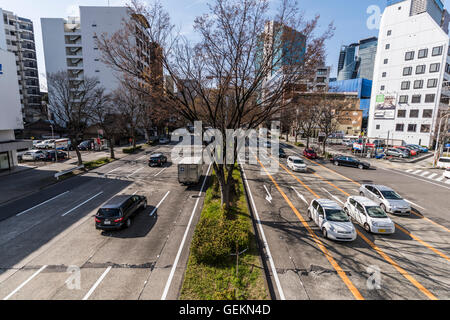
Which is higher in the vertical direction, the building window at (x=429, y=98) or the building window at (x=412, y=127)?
the building window at (x=429, y=98)

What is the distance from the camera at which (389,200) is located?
1670 cm

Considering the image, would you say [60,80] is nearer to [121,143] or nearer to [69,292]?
[121,143]

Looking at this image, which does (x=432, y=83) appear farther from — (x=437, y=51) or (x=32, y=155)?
(x=32, y=155)

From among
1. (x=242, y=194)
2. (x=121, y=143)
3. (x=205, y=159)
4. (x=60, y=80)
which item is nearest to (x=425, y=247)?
(x=242, y=194)

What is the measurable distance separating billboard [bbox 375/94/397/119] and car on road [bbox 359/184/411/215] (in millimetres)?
48410

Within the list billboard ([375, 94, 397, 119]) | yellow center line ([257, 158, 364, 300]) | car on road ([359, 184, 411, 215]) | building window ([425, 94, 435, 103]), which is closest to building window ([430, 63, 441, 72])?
building window ([425, 94, 435, 103])

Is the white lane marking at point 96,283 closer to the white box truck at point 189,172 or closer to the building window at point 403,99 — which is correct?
the white box truck at point 189,172

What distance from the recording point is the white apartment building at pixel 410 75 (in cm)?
4938

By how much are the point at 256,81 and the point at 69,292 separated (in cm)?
Answer: 1314

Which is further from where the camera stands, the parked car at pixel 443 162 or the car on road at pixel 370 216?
the parked car at pixel 443 162

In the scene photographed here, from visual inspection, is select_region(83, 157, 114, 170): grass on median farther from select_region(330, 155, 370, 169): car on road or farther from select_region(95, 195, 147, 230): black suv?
select_region(330, 155, 370, 169): car on road

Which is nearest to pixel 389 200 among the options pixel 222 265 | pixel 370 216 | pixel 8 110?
pixel 370 216

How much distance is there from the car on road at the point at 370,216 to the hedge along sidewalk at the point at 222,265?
22.8 ft

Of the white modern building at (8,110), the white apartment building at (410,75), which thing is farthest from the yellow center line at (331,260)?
the white apartment building at (410,75)
